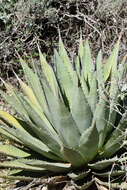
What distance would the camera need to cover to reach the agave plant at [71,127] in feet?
8.91

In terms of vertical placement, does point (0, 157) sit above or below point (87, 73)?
below

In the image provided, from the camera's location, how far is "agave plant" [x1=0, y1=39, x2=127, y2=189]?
271cm

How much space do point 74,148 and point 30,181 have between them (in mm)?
516

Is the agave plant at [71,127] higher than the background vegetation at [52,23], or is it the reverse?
the background vegetation at [52,23]

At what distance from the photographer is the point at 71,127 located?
2.72 meters

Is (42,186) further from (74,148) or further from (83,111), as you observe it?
(83,111)

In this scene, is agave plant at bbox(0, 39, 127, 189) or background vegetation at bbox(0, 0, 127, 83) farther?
background vegetation at bbox(0, 0, 127, 83)

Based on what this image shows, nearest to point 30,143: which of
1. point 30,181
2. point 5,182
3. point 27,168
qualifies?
point 27,168

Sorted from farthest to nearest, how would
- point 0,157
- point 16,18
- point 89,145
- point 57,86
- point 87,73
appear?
1. point 16,18
2. point 0,157
3. point 87,73
4. point 57,86
5. point 89,145

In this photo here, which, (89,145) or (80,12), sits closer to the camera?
(89,145)

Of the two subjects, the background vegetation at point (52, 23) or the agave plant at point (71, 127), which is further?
the background vegetation at point (52, 23)

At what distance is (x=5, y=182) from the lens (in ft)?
10.9

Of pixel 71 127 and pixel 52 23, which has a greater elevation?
pixel 52 23

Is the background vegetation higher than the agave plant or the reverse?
higher
